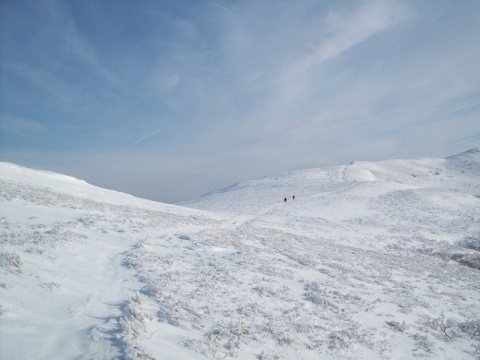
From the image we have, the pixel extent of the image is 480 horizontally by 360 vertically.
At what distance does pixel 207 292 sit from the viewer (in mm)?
9828

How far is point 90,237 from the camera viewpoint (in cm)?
1405

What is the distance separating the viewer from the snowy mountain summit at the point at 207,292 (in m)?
6.48

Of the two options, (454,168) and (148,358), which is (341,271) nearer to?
(148,358)

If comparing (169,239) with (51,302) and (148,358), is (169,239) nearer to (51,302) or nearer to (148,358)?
(51,302)

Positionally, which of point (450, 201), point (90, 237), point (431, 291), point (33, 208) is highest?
point (450, 201)

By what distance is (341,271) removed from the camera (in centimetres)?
1536

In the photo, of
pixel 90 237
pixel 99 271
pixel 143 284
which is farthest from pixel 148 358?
pixel 90 237

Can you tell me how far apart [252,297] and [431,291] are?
397 inches

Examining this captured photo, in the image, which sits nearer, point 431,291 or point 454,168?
point 431,291

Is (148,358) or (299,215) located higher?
(299,215)

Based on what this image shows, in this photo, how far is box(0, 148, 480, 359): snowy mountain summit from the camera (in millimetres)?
6477

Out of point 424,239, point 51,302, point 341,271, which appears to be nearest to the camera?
point 51,302

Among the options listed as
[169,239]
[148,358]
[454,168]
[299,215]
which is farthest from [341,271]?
[454,168]

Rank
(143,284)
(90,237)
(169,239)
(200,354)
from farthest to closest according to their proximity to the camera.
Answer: (169,239) → (90,237) → (143,284) → (200,354)
